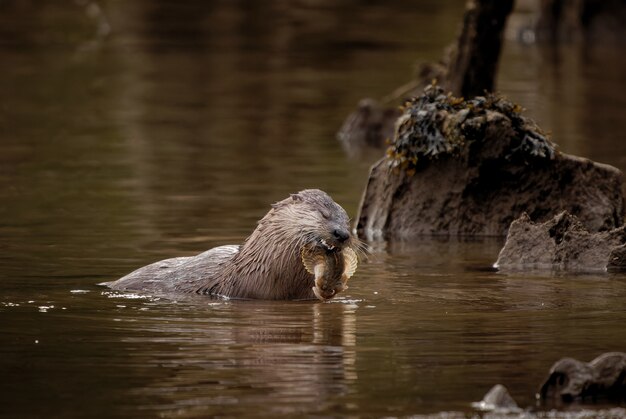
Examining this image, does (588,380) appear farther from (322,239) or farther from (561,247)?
(561,247)

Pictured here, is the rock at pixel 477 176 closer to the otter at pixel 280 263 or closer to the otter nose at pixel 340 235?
the otter at pixel 280 263

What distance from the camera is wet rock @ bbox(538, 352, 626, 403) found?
9148mm

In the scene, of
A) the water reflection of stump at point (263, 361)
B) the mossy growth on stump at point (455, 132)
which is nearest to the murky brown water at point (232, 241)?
the water reflection of stump at point (263, 361)

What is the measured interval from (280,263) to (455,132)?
4.37 m

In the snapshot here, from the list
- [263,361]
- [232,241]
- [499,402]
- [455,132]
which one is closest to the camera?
[499,402]

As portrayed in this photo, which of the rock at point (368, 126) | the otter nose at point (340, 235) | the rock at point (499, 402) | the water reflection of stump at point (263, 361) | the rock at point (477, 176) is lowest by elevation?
the rock at point (499, 402)

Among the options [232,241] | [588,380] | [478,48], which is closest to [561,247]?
[232,241]

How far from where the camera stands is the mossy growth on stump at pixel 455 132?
1669 cm

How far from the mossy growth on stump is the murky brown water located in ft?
3.04

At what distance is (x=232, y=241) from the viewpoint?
634 inches

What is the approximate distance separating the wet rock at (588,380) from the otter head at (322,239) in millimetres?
3190

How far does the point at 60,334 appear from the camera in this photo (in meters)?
11.4

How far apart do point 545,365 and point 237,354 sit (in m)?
1.88

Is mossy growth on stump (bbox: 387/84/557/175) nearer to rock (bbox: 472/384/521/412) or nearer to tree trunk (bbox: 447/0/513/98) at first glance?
tree trunk (bbox: 447/0/513/98)
